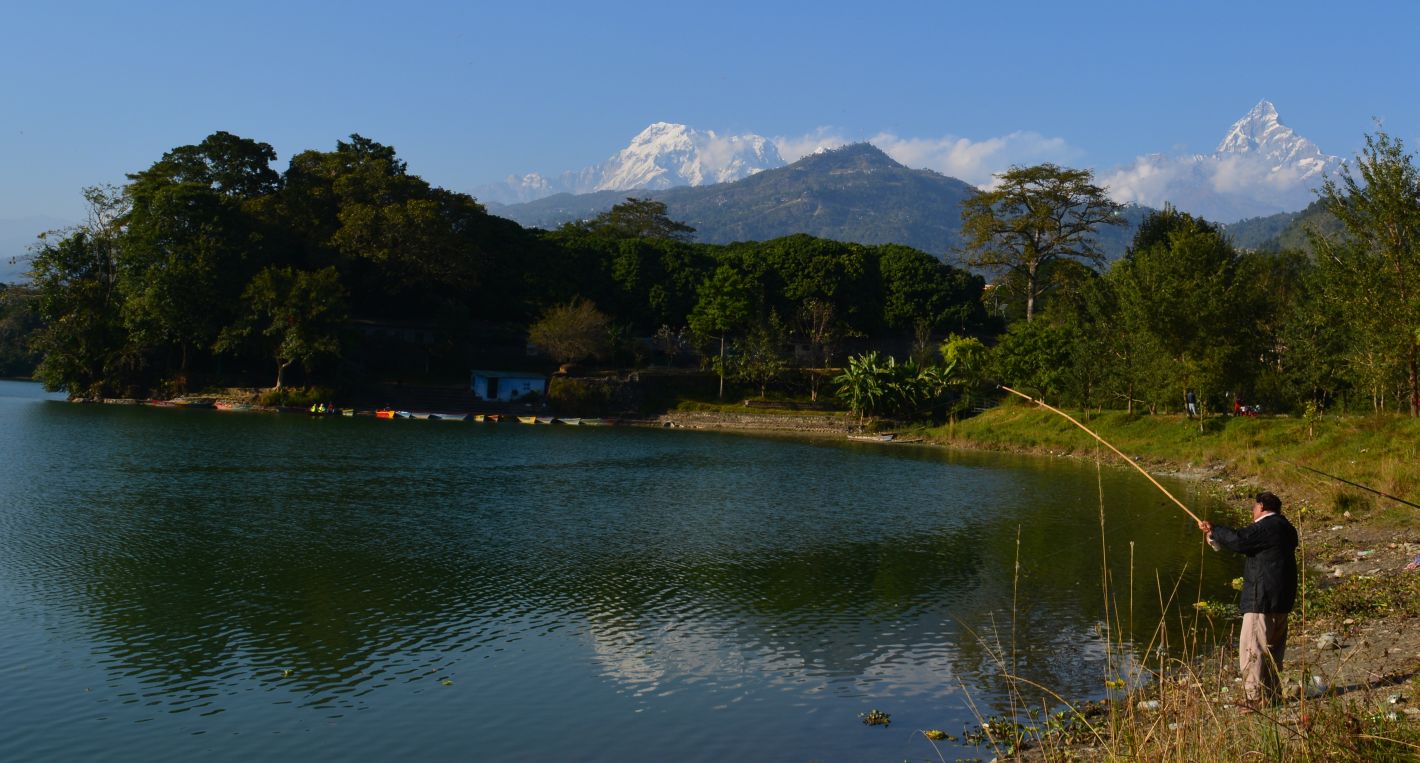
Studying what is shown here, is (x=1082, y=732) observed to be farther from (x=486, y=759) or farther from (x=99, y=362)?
(x=99, y=362)

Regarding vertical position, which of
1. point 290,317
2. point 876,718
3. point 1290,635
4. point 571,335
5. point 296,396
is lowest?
point 876,718

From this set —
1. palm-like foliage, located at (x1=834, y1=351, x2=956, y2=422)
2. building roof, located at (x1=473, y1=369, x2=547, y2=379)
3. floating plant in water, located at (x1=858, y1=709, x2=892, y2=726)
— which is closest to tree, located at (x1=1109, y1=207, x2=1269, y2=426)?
palm-like foliage, located at (x1=834, y1=351, x2=956, y2=422)

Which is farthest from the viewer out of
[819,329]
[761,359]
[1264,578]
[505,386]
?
[819,329]

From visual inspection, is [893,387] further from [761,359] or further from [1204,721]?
[1204,721]

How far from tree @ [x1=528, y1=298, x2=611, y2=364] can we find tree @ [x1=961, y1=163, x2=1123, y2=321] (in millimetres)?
25684

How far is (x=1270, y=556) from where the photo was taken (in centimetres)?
1039

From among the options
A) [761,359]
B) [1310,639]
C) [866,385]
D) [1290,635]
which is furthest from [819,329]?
[1310,639]

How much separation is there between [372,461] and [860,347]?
50447mm

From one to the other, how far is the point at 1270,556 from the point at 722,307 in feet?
219

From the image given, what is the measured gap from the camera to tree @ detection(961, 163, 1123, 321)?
6875 centimetres

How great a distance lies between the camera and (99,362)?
6694 cm

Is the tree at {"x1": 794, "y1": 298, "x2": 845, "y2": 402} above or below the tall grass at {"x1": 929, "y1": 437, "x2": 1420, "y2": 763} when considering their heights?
above

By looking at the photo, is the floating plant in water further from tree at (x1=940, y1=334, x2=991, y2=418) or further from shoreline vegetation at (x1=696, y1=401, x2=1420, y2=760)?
tree at (x1=940, y1=334, x2=991, y2=418)

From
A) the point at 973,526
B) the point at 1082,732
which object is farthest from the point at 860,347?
the point at 1082,732
